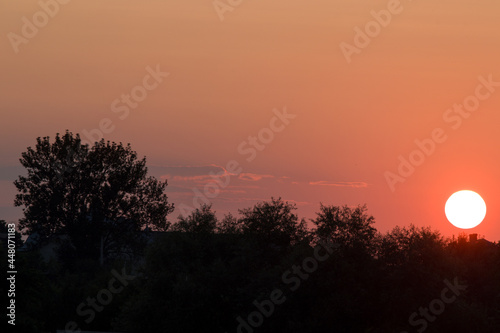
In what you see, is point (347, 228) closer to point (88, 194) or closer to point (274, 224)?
point (274, 224)

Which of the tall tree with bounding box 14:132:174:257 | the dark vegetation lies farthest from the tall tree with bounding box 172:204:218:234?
the tall tree with bounding box 14:132:174:257

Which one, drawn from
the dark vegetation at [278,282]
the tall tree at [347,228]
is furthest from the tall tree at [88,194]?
the tall tree at [347,228]

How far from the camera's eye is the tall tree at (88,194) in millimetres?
89188

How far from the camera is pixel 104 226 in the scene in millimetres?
89375

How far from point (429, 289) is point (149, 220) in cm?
4450

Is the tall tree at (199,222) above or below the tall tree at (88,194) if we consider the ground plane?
below

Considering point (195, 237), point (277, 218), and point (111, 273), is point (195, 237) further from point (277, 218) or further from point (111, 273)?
point (111, 273)

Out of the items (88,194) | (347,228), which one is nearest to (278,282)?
(347,228)

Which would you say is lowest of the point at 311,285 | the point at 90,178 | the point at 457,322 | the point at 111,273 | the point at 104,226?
the point at 457,322

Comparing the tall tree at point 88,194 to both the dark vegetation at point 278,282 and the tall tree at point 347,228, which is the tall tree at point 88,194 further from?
the tall tree at point 347,228

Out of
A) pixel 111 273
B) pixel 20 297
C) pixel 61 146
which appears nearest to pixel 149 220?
pixel 61 146

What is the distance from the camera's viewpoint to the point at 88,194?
297 ft

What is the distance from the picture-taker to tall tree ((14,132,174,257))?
89.2 meters

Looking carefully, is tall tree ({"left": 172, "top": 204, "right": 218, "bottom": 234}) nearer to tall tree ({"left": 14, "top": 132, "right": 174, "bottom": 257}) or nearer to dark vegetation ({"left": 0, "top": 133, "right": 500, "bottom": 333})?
dark vegetation ({"left": 0, "top": 133, "right": 500, "bottom": 333})
